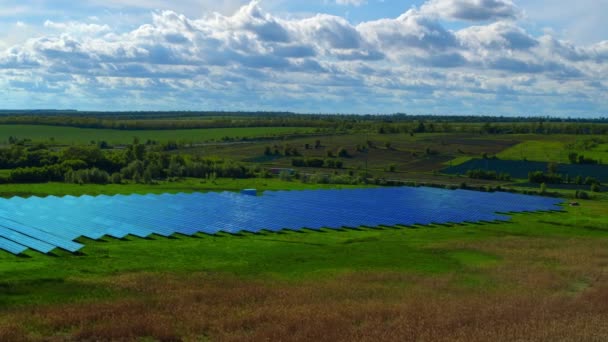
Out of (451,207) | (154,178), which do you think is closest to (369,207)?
(451,207)

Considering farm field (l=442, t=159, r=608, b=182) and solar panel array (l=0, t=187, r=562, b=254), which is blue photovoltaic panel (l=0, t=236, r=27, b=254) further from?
farm field (l=442, t=159, r=608, b=182)

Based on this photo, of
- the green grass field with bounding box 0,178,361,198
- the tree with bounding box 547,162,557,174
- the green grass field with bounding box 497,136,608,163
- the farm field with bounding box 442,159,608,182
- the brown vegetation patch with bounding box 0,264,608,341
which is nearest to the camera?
the brown vegetation patch with bounding box 0,264,608,341

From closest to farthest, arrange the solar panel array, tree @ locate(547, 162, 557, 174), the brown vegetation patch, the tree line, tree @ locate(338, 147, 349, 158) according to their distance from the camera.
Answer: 1. the brown vegetation patch
2. the solar panel array
3. the tree line
4. tree @ locate(547, 162, 557, 174)
5. tree @ locate(338, 147, 349, 158)

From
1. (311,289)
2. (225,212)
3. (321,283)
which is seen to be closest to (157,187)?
(225,212)

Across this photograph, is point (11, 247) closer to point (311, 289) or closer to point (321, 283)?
point (321, 283)

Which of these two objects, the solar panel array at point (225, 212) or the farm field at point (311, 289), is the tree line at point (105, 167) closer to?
the solar panel array at point (225, 212)

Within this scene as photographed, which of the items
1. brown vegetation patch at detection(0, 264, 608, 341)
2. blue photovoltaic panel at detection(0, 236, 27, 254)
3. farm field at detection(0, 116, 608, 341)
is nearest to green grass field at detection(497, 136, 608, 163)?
farm field at detection(0, 116, 608, 341)

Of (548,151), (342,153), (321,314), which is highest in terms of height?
(548,151)
